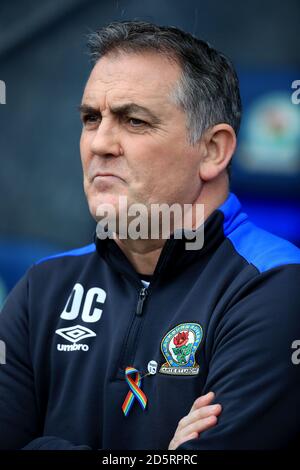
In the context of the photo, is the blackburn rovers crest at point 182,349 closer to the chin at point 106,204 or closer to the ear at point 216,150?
the chin at point 106,204

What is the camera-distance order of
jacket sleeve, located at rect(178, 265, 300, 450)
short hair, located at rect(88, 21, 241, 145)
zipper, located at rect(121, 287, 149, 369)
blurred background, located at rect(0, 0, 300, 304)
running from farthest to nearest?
blurred background, located at rect(0, 0, 300, 304) < short hair, located at rect(88, 21, 241, 145) < zipper, located at rect(121, 287, 149, 369) < jacket sleeve, located at rect(178, 265, 300, 450)

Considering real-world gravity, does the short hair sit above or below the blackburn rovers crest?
Answer: above

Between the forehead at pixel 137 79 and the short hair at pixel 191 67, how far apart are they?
0.07 ft

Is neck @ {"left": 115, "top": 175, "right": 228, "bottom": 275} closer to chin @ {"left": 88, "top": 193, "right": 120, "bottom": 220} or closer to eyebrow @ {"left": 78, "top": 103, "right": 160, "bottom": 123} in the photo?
chin @ {"left": 88, "top": 193, "right": 120, "bottom": 220}

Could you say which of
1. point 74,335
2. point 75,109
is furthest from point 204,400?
point 75,109

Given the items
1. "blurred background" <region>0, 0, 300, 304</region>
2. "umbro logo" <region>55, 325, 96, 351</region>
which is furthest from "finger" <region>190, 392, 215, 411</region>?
"blurred background" <region>0, 0, 300, 304</region>

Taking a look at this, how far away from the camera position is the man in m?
1.89

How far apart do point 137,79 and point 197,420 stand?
2.98ft

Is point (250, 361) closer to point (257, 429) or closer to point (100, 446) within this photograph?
point (257, 429)

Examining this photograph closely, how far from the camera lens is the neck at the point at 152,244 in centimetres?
223

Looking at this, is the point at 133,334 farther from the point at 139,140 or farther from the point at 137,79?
the point at 137,79

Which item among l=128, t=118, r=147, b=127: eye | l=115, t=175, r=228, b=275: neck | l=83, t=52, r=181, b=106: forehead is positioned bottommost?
l=115, t=175, r=228, b=275: neck

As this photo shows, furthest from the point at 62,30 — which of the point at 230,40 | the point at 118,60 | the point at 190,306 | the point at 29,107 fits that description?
the point at 190,306

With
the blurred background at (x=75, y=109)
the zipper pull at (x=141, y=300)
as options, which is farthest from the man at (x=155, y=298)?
the blurred background at (x=75, y=109)
